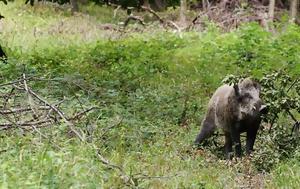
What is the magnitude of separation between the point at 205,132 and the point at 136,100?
2027 millimetres

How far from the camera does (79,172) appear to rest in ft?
19.2

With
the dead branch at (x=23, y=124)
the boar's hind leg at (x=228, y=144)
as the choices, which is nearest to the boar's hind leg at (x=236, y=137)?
the boar's hind leg at (x=228, y=144)

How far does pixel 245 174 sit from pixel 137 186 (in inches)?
93.8

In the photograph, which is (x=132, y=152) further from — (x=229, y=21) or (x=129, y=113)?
(x=229, y=21)

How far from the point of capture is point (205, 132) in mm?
10039

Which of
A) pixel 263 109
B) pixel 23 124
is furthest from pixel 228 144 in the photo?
pixel 23 124

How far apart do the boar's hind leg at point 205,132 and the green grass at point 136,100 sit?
157 mm

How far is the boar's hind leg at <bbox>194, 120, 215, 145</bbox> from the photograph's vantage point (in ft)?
32.9

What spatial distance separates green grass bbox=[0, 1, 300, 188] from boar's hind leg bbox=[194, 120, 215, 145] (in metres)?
0.16

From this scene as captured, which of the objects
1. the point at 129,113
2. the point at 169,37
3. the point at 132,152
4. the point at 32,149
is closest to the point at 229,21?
the point at 169,37

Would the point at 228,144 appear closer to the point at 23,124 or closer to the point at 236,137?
the point at 236,137

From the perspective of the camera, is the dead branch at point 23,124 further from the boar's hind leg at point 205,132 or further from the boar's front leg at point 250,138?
the boar's hind leg at point 205,132

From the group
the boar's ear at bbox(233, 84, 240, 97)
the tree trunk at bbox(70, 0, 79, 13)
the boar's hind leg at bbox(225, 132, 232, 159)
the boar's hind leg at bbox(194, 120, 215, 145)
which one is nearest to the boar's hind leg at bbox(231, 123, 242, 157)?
the boar's hind leg at bbox(225, 132, 232, 159)

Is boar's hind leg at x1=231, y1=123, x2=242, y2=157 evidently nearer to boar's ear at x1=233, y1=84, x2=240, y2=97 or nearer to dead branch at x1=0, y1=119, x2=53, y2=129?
boar's ear at x1=233, y1=84, x2=240, y2=97
